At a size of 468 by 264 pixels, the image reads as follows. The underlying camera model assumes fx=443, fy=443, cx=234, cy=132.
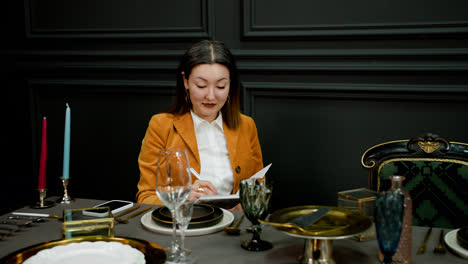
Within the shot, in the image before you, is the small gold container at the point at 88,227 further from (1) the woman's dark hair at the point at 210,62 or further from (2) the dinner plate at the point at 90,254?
(1) the woman's dark hair at the point at 210,62

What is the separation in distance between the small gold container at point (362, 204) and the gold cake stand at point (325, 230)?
3cm

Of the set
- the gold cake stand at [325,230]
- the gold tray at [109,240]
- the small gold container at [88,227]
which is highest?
the gold cake stand at [325,230]

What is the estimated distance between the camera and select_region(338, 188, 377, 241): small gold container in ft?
3.39

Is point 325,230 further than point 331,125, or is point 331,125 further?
point 331,125

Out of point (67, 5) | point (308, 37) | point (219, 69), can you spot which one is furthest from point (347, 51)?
point (67, 5)

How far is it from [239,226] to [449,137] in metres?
1.26

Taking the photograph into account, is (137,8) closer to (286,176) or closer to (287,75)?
(287,75)

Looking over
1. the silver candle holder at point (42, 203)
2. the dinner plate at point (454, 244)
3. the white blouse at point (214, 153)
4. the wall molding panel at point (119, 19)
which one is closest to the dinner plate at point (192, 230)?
the silver candle holder at point (42, 203)

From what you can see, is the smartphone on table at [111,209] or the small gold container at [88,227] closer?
the small gold container at [88,227]

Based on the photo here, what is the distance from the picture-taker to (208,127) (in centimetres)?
186

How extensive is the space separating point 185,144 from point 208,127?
13 cm

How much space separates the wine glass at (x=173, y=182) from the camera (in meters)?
0.93

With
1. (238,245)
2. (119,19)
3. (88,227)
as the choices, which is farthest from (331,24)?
(88,227)

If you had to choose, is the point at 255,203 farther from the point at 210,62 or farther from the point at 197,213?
the point at 210,62
